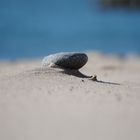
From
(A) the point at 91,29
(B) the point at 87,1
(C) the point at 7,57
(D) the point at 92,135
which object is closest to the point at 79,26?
(A) the point at 91,29

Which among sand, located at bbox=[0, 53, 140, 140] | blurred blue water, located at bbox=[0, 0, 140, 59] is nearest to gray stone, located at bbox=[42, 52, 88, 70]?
sand, located at bbox=[0, 53, 140, 140]

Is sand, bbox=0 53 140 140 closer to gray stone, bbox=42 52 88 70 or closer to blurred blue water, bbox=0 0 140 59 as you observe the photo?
gray stone, bbox=42 52 88 70

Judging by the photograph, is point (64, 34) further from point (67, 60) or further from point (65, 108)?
point (65, 108)

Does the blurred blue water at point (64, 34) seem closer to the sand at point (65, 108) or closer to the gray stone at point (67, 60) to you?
the gray stone at point (67, 60)

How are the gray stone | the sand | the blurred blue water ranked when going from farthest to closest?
the blurred blue water → the gray stone → the sand

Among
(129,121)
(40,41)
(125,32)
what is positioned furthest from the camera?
(125,32)

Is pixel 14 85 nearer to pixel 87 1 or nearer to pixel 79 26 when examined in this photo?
pixel 79 26
